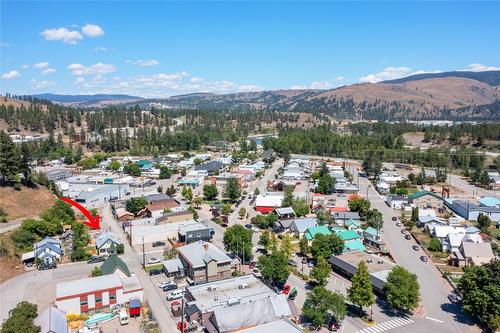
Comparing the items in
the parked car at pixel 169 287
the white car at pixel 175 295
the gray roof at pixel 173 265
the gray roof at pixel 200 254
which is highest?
the gray roof at pixel 200 254

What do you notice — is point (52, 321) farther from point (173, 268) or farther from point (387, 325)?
point (387, 325)

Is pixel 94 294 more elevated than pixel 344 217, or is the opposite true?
pixel 94 294

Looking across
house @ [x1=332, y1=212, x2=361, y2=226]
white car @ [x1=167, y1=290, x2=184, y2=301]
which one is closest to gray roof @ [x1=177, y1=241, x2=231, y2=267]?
white car @ [x1=167, y1=290, x2=184, y2=301]

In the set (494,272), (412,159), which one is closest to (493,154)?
(412,159)

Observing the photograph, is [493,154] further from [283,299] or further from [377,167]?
[283,299]

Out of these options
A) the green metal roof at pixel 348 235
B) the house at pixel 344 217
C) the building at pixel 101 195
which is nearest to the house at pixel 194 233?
the green metal roof at pixel 348 235

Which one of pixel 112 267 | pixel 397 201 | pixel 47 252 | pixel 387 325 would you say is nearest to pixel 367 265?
pixel 387 325

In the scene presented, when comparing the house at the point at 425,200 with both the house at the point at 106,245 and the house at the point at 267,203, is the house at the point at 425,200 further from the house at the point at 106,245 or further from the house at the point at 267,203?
the house at the point at 106,245
